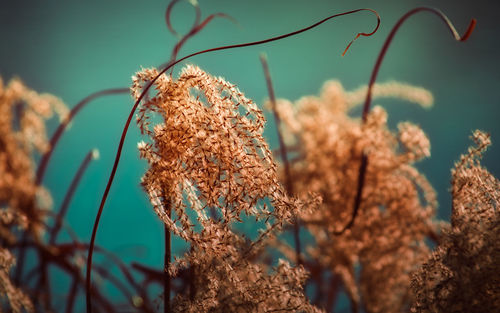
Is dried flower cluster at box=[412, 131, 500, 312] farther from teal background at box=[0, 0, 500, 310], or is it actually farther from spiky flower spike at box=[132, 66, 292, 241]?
teal background at box=[0, 0, 500, 310]

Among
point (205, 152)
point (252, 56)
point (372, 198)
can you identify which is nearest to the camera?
point (205, 152)

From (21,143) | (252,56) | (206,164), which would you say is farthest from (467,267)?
(252,56)

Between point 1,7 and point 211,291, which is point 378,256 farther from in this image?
point 1,7

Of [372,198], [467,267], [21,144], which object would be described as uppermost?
[21,144]

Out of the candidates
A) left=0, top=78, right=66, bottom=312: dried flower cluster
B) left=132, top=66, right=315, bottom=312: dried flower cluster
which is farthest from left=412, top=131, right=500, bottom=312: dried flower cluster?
left=0, top=78, right=66, bottom=312: dried flower cluster

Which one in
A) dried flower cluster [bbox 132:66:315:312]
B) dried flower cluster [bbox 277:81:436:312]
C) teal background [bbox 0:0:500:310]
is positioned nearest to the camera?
dried flower cluster [bbox 132:66:315:312]

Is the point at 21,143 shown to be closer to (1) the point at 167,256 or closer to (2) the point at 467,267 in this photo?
(1) the point at 167,256

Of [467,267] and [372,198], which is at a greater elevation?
[372,198]
